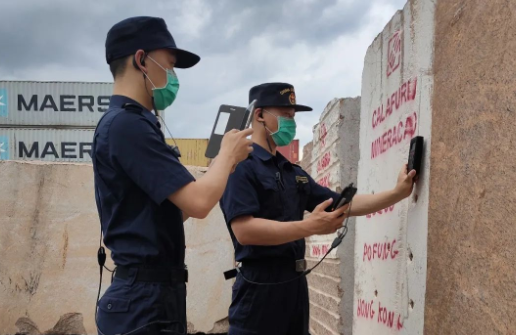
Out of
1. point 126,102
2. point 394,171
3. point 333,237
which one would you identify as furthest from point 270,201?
point 333,237

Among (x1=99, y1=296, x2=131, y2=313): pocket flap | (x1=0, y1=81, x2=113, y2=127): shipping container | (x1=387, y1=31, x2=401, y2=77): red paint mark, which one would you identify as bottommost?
(x1=99, y1=296, x2=131, y2=313): pocket flap

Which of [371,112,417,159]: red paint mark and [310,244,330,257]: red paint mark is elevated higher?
[371,112,417,159]: red paint mark

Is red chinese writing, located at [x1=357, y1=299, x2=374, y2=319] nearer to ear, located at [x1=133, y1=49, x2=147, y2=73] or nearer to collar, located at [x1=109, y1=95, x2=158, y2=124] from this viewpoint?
collar, located at [x1=109, y1=95, x2=158, y2=124]

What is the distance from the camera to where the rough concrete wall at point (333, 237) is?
3922 mm

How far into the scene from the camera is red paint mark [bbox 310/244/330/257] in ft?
14.5

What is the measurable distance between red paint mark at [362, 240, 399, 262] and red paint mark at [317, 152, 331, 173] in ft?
4.89

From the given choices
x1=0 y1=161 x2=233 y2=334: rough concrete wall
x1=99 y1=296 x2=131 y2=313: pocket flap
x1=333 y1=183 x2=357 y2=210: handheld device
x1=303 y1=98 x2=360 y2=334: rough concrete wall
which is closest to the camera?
x1=99 y1=296 x2=131 y2=313: pocket flap

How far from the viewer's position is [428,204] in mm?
2189

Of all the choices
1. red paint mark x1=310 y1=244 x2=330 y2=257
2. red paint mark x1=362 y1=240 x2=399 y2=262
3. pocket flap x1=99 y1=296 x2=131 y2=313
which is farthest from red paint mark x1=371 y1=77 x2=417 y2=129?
red paint mark x1=310 y1=244 x2=330 y2=257

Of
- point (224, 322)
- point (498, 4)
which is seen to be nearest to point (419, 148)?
point (498, 4)

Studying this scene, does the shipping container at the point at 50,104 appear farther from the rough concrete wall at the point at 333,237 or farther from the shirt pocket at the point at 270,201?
the shirt pocket at the point at 270,201

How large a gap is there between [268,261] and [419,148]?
802 millimetres

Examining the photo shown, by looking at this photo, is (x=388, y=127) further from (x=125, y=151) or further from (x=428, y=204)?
(x=125, y=151)

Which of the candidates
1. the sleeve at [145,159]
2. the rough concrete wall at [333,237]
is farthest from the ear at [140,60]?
the rough concrete wall at [333,237]
